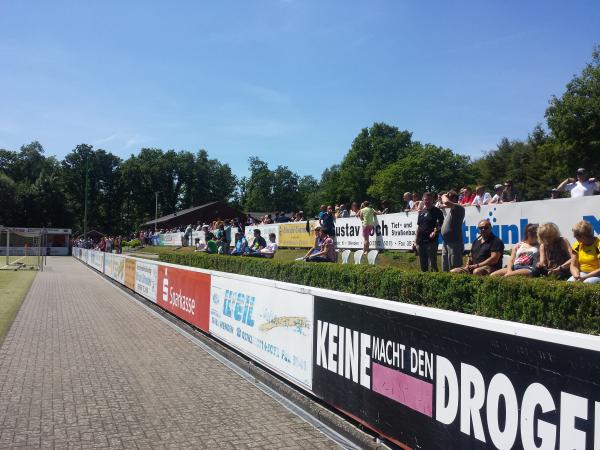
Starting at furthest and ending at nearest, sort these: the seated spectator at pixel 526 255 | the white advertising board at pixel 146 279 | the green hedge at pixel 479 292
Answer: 1. the white advertising board at pixel 146 279
2. the seated spectator at pixel 526 255
3. the green hedge at pixel 479 292

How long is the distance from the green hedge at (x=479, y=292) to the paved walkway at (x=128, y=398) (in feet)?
8.60

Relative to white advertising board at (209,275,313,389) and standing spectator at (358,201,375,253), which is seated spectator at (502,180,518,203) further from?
white advertising board at (209,275,313,389)

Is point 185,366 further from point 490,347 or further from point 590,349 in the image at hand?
point 590,349

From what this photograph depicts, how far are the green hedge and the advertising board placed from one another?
8738mm

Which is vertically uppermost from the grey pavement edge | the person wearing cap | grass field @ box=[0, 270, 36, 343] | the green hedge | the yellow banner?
the person wearing cap

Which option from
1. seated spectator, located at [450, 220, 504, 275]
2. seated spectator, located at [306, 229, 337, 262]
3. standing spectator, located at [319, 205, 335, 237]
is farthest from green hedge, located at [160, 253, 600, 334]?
standing spectator, located at [319, 205, 335, 237]

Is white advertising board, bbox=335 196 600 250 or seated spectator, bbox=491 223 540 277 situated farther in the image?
white advertising board, bbox=335 196 600 250

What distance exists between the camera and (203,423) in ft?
16.7

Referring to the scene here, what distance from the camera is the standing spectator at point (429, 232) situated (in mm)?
10344

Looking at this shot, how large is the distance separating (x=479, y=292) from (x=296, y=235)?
16.0 metres

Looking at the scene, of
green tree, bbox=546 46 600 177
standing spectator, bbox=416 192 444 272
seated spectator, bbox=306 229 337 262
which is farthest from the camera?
green tree, bbox=546 46 600 177

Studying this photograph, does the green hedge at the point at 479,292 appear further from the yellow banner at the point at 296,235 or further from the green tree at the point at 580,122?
the green tree at the point at 580,122

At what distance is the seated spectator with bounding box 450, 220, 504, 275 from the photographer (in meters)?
8.19

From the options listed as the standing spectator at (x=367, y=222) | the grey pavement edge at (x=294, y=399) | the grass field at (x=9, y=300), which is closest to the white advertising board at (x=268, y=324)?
the grey pavement edge at (x=294, y=399)
